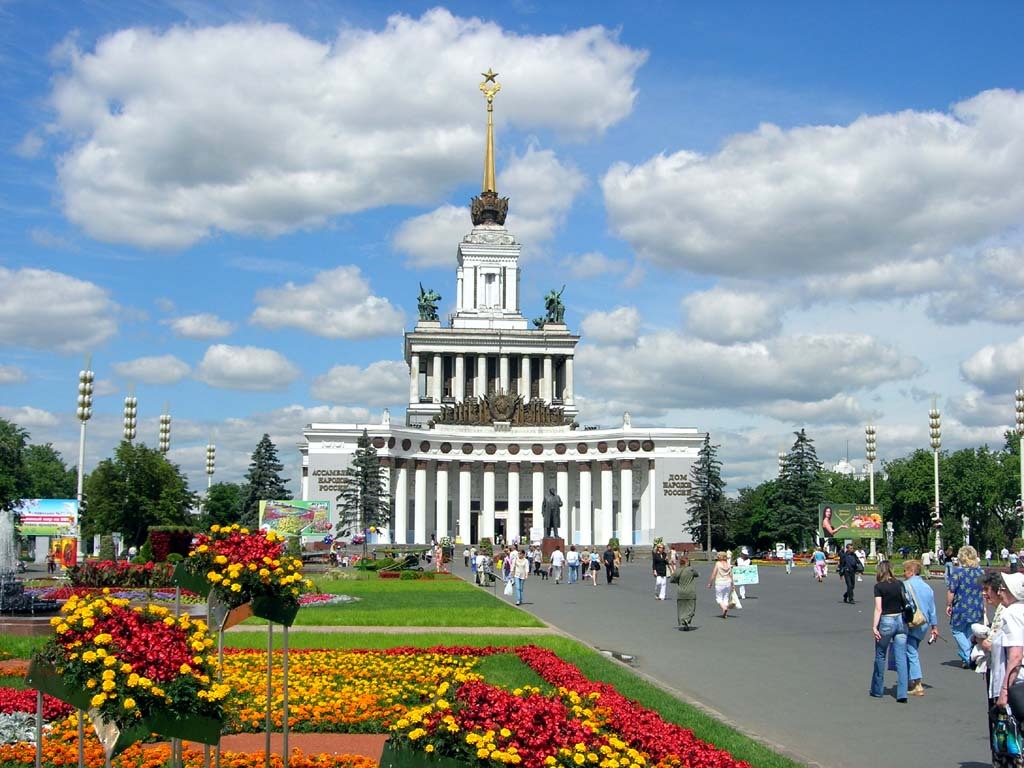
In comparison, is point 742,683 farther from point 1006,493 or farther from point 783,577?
point 1006,493

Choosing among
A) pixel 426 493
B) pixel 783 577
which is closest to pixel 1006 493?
pixel 426 493

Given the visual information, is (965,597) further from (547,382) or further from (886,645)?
(547,382)

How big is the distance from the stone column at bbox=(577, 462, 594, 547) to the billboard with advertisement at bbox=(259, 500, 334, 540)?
37057 millimetres

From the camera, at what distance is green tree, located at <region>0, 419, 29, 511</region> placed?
62312 mm

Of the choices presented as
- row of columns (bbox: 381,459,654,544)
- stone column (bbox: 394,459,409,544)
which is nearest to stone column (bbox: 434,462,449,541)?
row of columns (bbox: 381,459,654,544)

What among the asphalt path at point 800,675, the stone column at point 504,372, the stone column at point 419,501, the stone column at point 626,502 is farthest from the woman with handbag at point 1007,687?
the stone column at point 504,372

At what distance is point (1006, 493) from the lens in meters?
104

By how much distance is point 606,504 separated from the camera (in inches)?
3681

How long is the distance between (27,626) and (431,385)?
275ft

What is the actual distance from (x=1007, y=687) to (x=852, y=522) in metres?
59.2

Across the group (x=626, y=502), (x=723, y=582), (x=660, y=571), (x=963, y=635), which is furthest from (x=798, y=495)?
(x=963, y=635)

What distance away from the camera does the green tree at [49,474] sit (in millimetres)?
110750

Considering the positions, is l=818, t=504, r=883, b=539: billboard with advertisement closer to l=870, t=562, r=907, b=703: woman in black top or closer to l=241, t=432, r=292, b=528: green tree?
l=241, t=432, r=292, b=528: green tree

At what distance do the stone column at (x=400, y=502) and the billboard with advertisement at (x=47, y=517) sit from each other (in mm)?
33319
